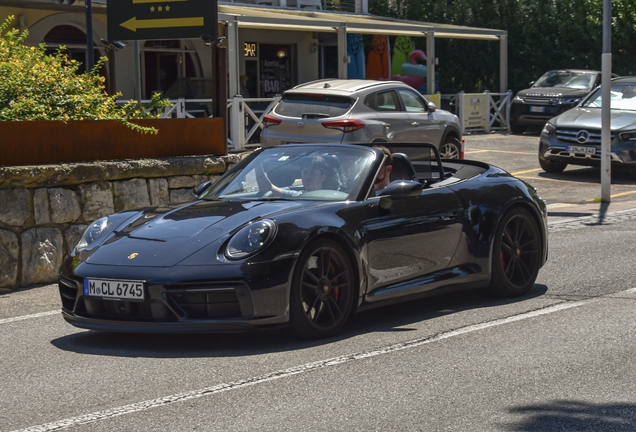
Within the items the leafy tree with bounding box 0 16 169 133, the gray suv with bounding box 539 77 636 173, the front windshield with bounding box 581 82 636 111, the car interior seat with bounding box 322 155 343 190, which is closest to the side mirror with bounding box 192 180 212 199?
the car interior seat with bounding box 322 155 343 190

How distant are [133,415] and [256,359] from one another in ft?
4.12

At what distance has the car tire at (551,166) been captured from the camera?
1839 centimetres

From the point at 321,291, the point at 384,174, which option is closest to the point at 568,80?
the point at 384,174

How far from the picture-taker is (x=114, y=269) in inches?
246

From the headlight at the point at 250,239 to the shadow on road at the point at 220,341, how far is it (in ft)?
1.78

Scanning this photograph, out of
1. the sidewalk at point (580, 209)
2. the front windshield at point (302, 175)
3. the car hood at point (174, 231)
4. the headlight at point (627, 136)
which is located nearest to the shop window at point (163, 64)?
the headlight at point (627, 136)

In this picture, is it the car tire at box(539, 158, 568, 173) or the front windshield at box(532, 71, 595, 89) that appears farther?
the front windshield at box(532, 71, 595, 89)

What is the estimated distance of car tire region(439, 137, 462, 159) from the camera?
58.2 ft

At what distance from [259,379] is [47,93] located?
19.1 ft

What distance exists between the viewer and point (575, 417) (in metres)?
4.79

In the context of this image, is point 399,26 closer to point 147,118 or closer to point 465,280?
point 147,118

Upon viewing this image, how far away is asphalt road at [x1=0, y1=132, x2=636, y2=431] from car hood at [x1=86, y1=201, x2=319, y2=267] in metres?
0.58

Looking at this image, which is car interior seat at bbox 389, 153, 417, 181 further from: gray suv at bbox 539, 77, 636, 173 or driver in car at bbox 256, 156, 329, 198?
gray suv at bbox 539, 77, 636, 173

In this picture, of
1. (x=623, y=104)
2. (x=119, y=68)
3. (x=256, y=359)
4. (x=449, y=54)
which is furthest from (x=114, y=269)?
(x=449, y=54)
